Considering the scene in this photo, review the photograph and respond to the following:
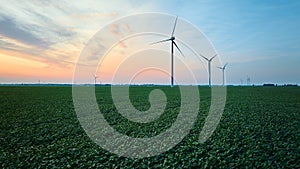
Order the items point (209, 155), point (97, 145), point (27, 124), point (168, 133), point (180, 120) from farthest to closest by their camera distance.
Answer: point (180, 120)
point (27, 124)
point (168, 133)
point (97, 145)
point (209, 155)

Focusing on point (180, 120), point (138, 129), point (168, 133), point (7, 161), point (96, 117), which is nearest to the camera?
point (7, 161)

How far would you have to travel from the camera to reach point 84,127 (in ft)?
63.7

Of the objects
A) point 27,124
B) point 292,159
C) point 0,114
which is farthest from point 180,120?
point 0,114

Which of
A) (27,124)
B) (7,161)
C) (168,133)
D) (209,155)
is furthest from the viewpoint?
(27,124)

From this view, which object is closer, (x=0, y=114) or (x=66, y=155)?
(x=66, y=155)

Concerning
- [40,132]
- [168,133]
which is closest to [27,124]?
[40,132]

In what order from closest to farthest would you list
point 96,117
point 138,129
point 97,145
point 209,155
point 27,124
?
point 209,155 < point 97,145 < point 138,129 < point 27,124 < point 96,117

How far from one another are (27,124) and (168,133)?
38.1 ft

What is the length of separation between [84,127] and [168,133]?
6.87 metres

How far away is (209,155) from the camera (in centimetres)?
1280

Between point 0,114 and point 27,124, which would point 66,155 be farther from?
point 0,114

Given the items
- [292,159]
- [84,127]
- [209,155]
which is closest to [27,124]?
[84,127]

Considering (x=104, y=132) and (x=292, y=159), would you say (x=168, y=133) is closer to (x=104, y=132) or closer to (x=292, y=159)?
(x=104, y=132)

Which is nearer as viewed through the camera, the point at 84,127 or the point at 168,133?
the point at 168,133
